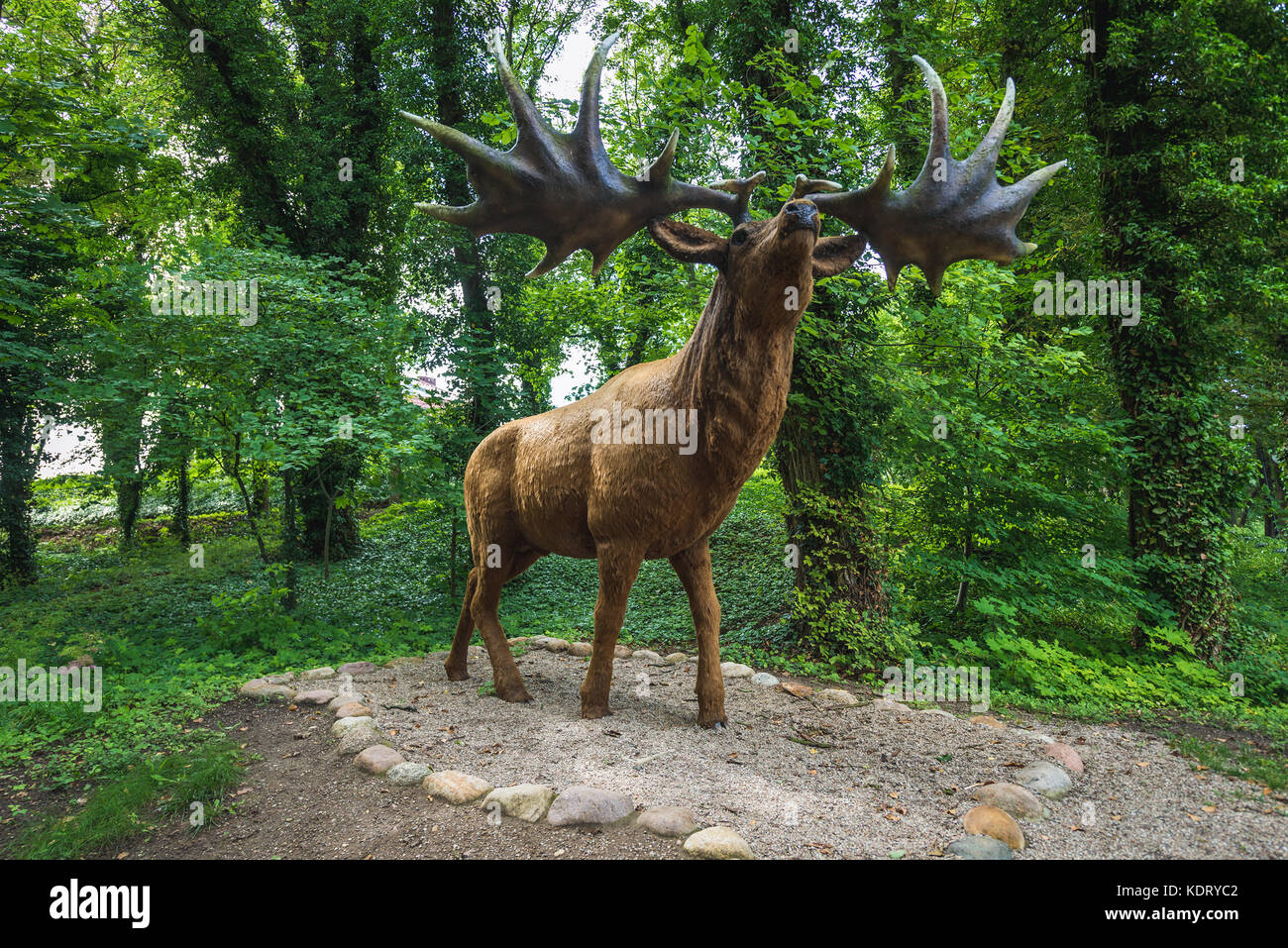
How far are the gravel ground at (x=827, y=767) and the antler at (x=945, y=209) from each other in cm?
291

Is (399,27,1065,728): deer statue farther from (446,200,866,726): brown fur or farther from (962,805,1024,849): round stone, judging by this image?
(962,805,1024,849): round stone

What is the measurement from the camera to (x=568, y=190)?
3.10 m

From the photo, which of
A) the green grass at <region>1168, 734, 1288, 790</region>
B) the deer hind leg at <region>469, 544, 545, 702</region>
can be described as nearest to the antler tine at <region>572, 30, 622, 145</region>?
the deer hind leg at <region>469, 544, 545, 702</region>

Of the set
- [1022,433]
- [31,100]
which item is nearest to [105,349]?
[31,100]

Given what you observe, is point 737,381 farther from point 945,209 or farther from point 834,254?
point 945,209

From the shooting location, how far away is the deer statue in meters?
3.01

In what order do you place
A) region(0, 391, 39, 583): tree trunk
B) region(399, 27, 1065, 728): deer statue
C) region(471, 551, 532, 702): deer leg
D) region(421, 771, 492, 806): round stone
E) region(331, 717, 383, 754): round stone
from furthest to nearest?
1. region(0, 391, 39, 583): tree trunk
2. region(471, 551, 532, 702): deer leg
3. region(331, 717, 383, 754): round stone
4. region(399, 27, 1065, 728): deer statue
5. region(421, 771, 492, 806): round stone

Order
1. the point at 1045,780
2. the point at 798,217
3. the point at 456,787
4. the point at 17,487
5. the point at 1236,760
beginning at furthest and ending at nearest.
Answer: the point at 17,487, the point at 1236,760, the point at 1045,780, the point at 456,787, the point at 798,217

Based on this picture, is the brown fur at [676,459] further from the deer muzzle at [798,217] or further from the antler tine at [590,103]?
the antler tine at [590,103]

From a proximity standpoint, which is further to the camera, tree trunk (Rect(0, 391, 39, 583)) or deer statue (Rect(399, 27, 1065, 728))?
tree trunk (Rect(0, 391, 39, 583))

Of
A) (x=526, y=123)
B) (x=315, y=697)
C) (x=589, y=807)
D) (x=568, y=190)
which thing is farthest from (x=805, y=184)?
(x=315, y=697)

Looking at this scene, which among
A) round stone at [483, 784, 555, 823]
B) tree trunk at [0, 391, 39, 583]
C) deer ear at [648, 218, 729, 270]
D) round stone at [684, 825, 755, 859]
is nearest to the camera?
round stone at [684, 825, 755, 859]

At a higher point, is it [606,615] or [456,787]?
[606,615]

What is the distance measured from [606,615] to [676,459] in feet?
3.65
